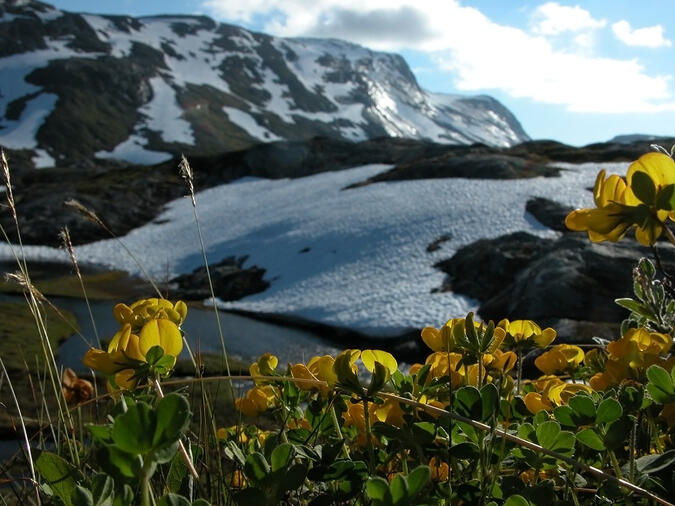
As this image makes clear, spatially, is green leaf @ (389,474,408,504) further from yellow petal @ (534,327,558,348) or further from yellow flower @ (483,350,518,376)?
yellow petal @ (534,327,558,348)

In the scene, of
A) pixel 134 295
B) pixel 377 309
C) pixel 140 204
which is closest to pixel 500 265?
pixel 377 309

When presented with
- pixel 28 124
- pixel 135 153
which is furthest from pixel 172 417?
pixel 28 124

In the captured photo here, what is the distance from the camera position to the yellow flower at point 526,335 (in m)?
1.35

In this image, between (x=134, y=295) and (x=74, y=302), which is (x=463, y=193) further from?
(x=74, y=302)

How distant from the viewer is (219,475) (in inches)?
44.9

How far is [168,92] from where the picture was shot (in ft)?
314

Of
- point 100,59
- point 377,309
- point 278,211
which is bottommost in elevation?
point 377,309

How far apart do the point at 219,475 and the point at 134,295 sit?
16.1m

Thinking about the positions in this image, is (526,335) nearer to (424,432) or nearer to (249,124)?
(424,432)

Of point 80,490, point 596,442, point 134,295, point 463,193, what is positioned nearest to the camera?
point 80,490

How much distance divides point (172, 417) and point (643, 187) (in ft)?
2.50

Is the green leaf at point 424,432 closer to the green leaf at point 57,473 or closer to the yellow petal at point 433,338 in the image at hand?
the yellow petal at point 433,338

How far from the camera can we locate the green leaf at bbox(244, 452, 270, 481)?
2.64ft

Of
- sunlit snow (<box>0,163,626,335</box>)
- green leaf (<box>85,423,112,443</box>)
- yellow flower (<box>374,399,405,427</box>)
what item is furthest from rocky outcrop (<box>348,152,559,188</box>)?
green leaf (<box>85,423,112,443</box>)
